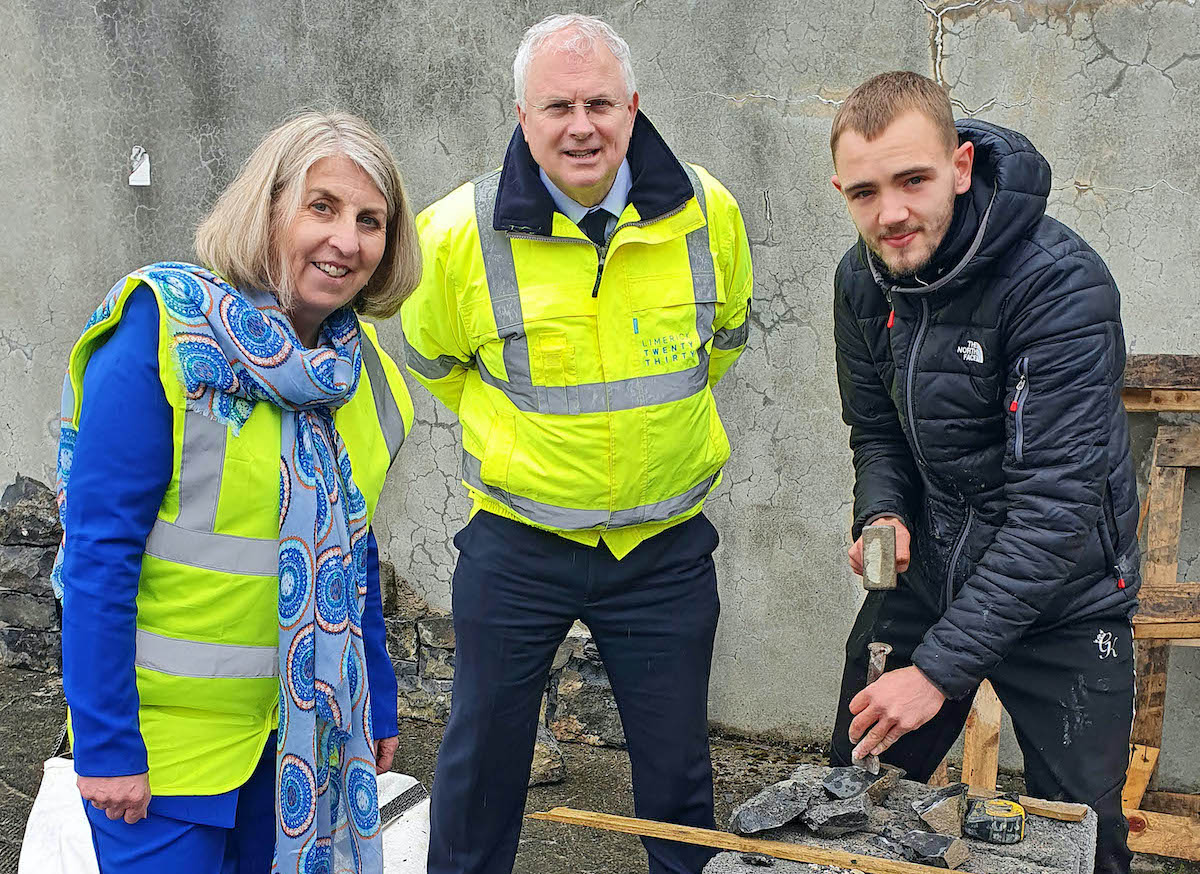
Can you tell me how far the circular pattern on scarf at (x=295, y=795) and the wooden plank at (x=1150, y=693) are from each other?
8.47 feet

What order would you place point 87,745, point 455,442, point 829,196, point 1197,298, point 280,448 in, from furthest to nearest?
point 455,442 → point 829,196 → point 1197,298 → point 280,448 → point 87,745

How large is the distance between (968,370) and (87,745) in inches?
73.2

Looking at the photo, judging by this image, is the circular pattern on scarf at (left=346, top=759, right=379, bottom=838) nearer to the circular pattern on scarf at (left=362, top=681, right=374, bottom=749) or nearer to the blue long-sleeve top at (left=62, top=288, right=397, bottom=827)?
the circular pattern on scarf at (left=362, top=681, right=374, bottom=749)

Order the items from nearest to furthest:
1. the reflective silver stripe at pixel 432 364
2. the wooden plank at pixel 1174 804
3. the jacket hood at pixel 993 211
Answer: the jacket hood at pixel 993 211 < the reflective silver stripe at pixel 432 364 < the wooden plank at pixel 1174 804

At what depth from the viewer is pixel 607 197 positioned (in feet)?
9.27

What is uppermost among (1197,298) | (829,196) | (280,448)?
(829,196)

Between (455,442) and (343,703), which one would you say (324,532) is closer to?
(343,703)

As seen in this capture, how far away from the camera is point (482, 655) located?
288 centimetres

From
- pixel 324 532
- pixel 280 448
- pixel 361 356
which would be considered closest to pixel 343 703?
pixel 324 532

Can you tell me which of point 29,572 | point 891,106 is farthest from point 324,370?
point 29,572

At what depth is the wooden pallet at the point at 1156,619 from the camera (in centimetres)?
335

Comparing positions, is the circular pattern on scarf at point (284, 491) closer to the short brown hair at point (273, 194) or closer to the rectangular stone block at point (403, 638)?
the short brown hair at point (273, 194)

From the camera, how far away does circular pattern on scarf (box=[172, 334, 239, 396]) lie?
1.90m

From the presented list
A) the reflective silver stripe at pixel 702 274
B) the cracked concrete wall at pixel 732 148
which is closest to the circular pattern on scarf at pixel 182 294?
the reflective silver stripe at pixel 702 274
